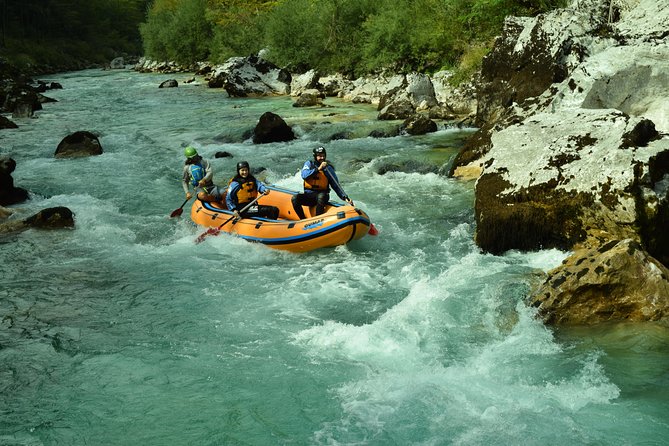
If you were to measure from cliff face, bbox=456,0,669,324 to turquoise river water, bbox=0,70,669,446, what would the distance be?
37 cm

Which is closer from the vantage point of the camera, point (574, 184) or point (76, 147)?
point (574, 184)

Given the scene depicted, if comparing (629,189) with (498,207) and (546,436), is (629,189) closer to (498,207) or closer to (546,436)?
(498,207)

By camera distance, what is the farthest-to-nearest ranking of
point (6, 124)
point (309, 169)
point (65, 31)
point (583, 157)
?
point (65, 31) < point (6, 124) < point (309, 169) < point (583, 157)

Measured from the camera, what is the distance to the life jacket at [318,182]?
32.7 feet

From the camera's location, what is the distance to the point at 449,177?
12.6m

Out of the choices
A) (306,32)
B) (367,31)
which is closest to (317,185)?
(367,31)

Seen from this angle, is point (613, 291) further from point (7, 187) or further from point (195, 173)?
point (7, 187)

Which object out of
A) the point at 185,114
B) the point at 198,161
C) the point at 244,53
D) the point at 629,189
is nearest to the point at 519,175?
the point at 629,189

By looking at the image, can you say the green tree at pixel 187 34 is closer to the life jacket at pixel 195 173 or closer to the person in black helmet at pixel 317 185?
the life jacket at pixel 195 173

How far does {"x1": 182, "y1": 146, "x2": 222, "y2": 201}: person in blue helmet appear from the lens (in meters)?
11.2

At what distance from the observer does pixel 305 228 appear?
924 centimetres

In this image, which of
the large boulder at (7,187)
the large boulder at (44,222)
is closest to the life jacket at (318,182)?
the large boulder at (44,222)

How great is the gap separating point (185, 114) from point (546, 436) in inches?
845

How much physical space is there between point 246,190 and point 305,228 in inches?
64.5
